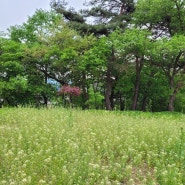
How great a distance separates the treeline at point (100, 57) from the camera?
78.1 feet

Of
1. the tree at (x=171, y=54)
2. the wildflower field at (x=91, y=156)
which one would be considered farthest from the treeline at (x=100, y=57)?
the wildflower field at (x=91, y=156)

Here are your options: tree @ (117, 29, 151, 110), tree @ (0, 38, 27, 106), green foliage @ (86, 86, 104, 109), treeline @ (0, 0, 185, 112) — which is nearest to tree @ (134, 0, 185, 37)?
treeline @ (0, 0, 185, 112)

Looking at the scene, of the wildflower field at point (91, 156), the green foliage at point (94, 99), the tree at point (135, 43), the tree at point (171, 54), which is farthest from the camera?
the green foliage at point (94, 99)

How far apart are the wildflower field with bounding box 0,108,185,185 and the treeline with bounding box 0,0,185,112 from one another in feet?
46.1

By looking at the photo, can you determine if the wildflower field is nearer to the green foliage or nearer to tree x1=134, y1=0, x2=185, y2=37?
the green foliage

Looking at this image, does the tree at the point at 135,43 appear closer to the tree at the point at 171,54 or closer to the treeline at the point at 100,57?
the treeline at the point at 100,57

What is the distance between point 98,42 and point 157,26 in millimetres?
5006

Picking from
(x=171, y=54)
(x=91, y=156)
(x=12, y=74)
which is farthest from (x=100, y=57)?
(x=91, y=156)

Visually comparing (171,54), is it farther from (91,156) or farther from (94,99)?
(91,156)

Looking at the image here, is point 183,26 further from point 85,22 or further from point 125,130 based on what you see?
point 125,130

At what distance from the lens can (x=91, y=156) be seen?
253 inches

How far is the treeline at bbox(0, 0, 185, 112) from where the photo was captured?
23797 mm

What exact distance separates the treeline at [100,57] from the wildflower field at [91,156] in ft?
46.1

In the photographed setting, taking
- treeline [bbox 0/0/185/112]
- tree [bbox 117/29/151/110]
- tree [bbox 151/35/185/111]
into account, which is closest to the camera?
tree [bbox 151/35/185/111]
